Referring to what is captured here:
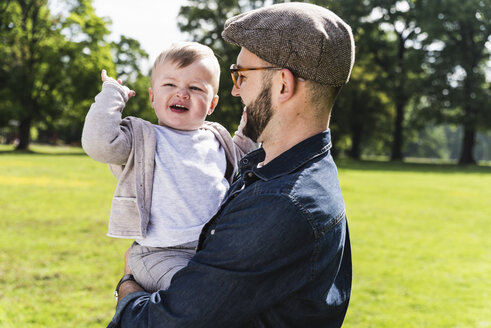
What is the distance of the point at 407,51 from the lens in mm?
44938

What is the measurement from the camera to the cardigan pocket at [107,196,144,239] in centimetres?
221

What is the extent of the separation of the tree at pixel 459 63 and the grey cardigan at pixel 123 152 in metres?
40.4

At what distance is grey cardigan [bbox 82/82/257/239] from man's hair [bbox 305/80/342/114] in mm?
831

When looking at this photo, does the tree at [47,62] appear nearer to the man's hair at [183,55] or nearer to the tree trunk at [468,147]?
the tree trunk at [468,147]

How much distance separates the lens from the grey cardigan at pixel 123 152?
212cm

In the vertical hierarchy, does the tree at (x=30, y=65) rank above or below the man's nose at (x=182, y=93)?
below

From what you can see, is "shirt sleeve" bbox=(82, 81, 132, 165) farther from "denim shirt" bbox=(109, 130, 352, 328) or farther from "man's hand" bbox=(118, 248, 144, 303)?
"denim shirt" bbox=(109, 130, 352, 328)

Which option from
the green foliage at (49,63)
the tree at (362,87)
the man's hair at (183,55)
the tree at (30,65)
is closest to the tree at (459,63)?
the tree at (362,87)

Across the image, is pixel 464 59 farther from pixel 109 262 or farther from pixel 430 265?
pixel 109 262

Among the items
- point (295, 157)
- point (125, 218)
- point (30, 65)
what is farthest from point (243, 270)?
point (30, 65)

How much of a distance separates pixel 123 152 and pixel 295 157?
2.82ft

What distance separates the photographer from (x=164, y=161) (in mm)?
2287

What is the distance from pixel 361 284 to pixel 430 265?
190 centimetres

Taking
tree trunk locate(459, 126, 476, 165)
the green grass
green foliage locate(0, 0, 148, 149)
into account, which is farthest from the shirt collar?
tree trunk locate(459, 126, 476, 165)
